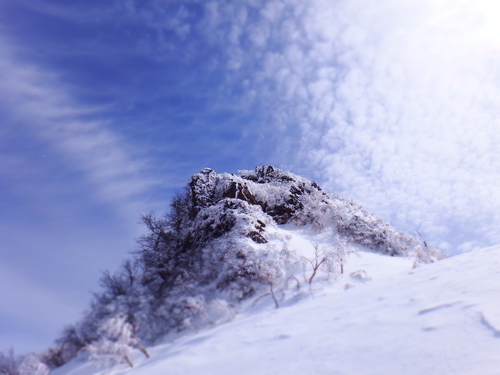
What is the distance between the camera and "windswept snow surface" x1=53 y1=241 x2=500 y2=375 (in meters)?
3.63

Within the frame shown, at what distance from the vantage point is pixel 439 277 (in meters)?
7.32

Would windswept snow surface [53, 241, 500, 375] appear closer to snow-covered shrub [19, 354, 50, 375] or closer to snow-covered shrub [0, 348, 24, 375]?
snow-covered shrub [19, 354, 50, 375]

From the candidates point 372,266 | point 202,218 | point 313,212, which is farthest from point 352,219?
point 202,218

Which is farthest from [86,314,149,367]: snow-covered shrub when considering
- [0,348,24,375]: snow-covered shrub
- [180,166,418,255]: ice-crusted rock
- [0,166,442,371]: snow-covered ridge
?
[180,166,418,255]: ice-crusted rock

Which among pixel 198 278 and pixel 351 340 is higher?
pixel 198 278

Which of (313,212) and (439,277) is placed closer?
(439,277)

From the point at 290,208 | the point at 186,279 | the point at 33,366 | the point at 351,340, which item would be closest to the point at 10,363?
the point at 33,366

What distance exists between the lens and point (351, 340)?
439cm

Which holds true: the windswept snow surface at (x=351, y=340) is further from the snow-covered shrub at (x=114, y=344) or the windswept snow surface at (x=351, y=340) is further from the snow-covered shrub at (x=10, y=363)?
the snow-covered shrub at (x=10, y=363)

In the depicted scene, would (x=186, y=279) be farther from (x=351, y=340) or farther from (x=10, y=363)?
(x=351, y=340)

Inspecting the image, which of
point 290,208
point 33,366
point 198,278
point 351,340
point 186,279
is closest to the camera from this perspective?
point 33,366

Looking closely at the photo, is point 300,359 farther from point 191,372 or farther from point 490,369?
point 490,369

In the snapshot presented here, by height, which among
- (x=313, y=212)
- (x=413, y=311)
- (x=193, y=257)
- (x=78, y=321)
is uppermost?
(x=313, y=212)

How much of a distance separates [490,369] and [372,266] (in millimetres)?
10963
